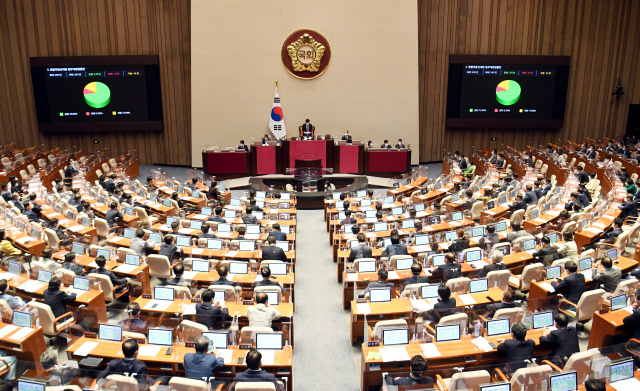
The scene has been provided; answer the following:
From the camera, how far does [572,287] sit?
731 cm

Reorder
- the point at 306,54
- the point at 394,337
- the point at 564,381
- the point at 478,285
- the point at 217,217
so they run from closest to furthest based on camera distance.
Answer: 1. the point at 564,381
2. the point at 394,337
3. the point at 478,285
4. the point at 217,217
5. the point at 306,54

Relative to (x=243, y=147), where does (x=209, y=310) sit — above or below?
below

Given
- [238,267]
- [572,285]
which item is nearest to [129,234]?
[238,267]

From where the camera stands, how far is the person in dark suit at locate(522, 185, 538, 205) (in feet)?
41.1

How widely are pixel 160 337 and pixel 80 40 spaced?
18472mm

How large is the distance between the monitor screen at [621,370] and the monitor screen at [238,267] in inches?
214

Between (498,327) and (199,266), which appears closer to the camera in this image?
(498,327)

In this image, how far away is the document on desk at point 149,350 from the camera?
5781 mm

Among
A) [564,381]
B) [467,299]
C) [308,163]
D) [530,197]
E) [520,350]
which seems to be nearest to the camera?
[564,381]

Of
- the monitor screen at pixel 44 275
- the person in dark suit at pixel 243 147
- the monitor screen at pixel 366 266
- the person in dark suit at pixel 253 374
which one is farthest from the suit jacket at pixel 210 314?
the person in dark suit at pixel 243 147

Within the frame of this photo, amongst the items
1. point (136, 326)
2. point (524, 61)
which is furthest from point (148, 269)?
point (524, 61)

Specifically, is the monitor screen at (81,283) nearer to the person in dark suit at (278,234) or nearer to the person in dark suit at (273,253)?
the person in dark suit at (273,253)

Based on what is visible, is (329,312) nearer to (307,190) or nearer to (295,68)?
(307,190)

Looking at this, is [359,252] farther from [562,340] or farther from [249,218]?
[562,340]
